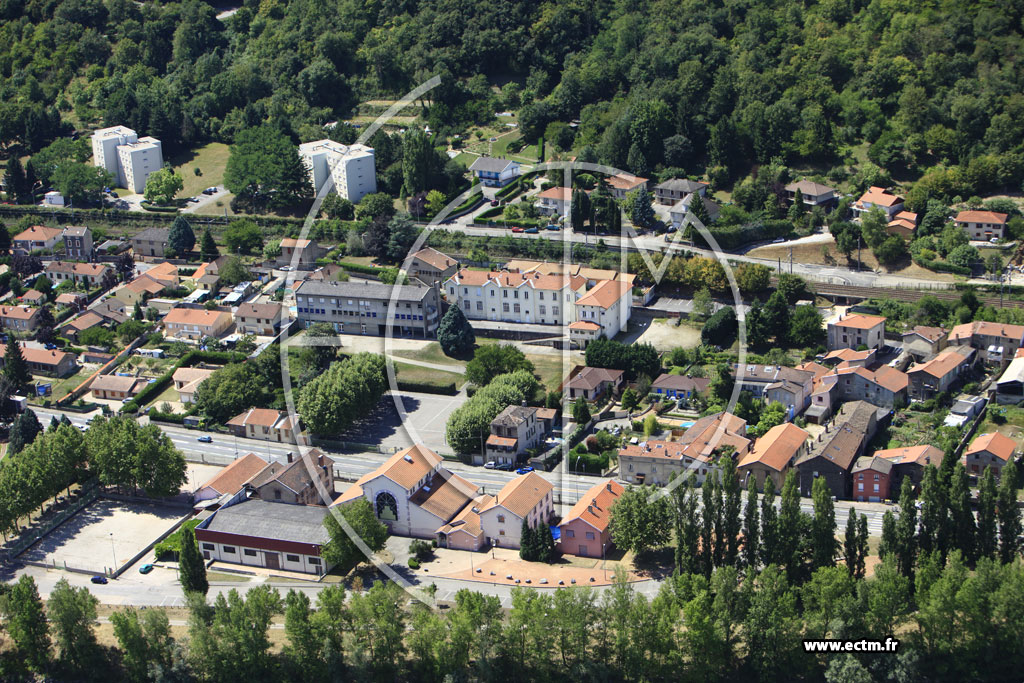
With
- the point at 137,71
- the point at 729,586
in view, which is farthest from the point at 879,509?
the point at 137,71

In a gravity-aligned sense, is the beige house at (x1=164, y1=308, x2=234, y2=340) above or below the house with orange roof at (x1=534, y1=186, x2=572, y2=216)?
below

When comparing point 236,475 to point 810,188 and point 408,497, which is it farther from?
point 810,188

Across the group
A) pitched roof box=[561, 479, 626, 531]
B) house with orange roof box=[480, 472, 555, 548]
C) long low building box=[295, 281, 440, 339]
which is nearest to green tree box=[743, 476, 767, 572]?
pitched roof box=[561, 479, 626, 531]

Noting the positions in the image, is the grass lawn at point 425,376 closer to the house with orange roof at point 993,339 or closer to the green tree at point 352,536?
the green tree at point 352,536

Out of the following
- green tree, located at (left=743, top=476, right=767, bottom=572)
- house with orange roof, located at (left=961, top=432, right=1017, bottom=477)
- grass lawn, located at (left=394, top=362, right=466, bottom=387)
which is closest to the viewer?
green tree, located at (left=743, top=476, right=767, bottom=572)

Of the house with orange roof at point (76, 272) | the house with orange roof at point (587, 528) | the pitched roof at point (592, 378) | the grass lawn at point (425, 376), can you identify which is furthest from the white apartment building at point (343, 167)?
the house with orange roof at point (587, 528)

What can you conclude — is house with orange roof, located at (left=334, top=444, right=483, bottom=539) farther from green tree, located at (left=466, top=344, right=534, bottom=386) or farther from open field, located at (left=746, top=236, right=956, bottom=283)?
open field, located at (left=746, top=236, right=956, bottom=283)

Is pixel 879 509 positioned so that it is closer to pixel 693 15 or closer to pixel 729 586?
pixel 729 586
